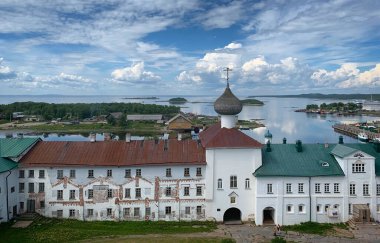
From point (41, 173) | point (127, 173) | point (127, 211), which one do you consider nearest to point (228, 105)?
point (127, 173)

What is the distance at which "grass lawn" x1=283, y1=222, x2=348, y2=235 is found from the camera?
25578 mm

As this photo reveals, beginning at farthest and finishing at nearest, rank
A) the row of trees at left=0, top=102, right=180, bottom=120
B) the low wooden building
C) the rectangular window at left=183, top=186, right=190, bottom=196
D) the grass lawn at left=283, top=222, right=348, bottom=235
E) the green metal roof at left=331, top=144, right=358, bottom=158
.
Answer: the row of trees at left=0, top=102, right=180, bottom=120
the low wooden building
the rectangular window at left=183, top=186, right=190, bottom=196
the green metal roof at left=331, top=144, right=358, bottom=158
the grass lawn at left=283, top=222, right=348, bottom=235

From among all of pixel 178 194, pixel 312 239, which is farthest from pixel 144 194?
pixel 312 239

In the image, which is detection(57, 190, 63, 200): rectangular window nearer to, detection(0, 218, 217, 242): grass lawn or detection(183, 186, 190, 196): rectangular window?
detection(0, 218, 217, 242): grass lawn

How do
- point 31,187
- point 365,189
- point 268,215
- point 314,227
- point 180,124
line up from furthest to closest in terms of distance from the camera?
point 180,124
point 268,215
point 31,187
point 365,189
point 314,227

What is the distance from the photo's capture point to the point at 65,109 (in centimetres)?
13538

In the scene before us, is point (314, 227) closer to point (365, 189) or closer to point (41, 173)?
point (365, 189)

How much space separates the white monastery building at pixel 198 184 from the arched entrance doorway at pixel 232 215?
0.19 metres

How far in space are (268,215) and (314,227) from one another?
147 inches

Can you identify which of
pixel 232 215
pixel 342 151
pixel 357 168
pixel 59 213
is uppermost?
pixel 342 151

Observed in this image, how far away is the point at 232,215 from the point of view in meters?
29.2

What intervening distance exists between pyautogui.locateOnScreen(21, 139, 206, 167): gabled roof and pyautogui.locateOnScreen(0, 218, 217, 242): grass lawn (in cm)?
426

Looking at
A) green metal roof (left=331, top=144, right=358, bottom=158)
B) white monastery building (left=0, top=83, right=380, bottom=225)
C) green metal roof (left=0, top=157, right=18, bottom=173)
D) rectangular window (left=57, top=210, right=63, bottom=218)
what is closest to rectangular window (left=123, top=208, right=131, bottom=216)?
white monastery building (left=0, top=83, right=380, bottom=225)

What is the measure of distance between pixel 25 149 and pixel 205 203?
1439 cm
